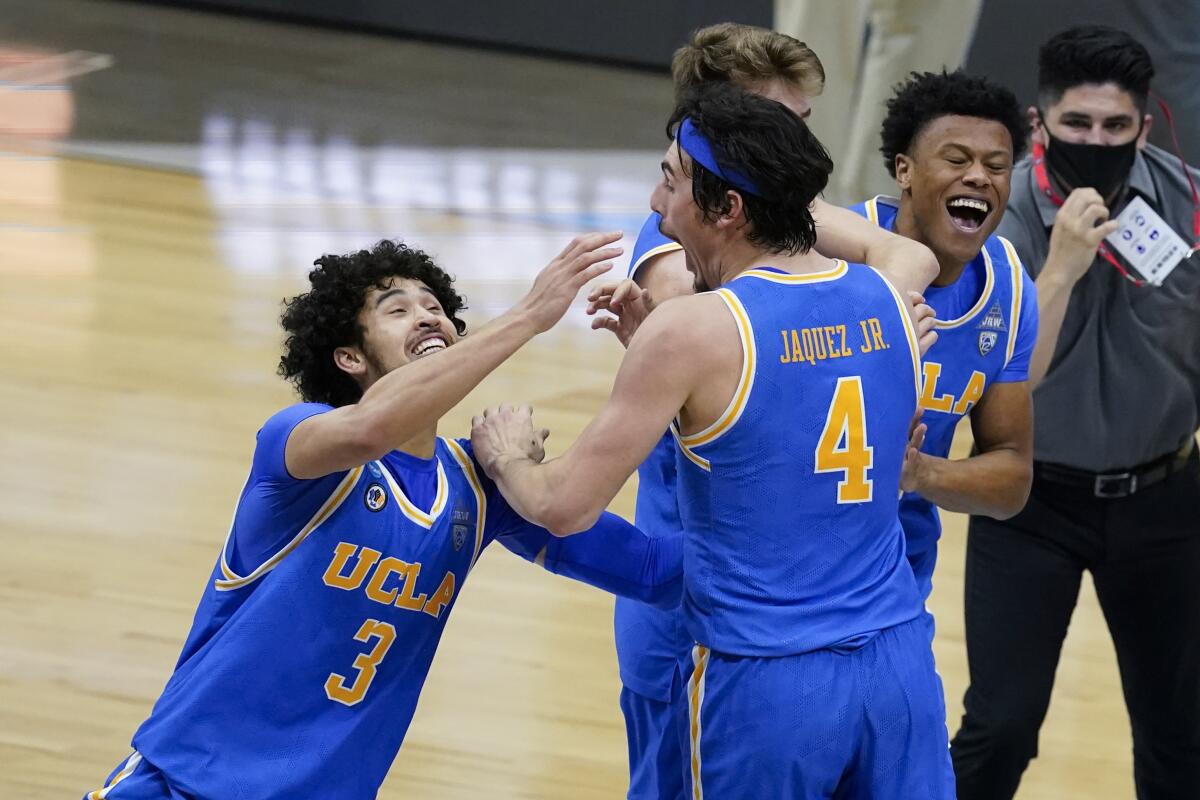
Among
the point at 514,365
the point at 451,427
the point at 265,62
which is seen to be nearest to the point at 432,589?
the point at 451,427

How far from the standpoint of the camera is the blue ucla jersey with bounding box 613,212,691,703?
11.2ft

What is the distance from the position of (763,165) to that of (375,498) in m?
0.89

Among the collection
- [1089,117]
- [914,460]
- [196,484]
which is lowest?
[196,484]

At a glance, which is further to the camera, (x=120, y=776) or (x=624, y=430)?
(x=120, y=776)

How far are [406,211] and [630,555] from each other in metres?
6.08

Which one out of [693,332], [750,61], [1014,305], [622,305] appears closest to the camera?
[693,332]

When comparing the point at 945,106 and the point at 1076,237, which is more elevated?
the point at 945,106

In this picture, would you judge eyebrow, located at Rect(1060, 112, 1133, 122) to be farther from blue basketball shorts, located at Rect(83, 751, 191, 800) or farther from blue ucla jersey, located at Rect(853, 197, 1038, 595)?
blue basketball shorts, located at Rect(83, 751, 191, 800)

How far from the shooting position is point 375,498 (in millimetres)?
3039

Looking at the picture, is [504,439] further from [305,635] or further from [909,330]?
[909,330]

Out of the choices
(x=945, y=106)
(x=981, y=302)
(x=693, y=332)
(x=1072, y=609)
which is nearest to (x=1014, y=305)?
(x=981, y=302)

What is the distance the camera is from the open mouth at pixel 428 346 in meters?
3.15

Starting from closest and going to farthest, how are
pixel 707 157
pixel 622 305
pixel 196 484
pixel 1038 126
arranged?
pixel 707 157
pixel 622 305
pixel 1038 126
pixel 196 484

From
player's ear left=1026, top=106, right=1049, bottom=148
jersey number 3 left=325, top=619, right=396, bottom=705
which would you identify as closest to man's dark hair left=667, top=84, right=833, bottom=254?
jersey number 3 left=325, top=619, right=396, bottom=705
